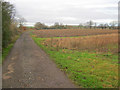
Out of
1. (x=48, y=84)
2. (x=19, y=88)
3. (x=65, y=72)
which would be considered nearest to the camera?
(x=19, y=88)

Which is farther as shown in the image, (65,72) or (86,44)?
(86,44)

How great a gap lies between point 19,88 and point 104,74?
383 cm

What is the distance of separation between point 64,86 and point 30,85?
128 centimetres

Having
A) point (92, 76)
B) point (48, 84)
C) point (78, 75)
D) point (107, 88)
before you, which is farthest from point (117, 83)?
point (48, 84)

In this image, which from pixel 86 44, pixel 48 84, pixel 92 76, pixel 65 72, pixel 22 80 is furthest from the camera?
pixel 86 44

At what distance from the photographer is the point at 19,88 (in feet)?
15.2

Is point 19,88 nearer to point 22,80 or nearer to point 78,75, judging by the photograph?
point 22,80

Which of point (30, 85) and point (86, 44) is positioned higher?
point (86, 44)

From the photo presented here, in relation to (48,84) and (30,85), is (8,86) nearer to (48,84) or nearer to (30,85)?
(30,85)

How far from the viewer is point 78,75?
5.93 metres

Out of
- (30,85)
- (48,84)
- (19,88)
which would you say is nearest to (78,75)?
(48,84)

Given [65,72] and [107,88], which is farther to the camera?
[65,72]

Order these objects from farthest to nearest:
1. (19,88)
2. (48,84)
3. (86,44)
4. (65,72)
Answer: (86,44)
(65,72)
(48,84)
(19,88)

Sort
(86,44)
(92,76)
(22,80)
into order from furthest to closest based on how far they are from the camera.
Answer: (86,44)
(92,76)
(22,80)
